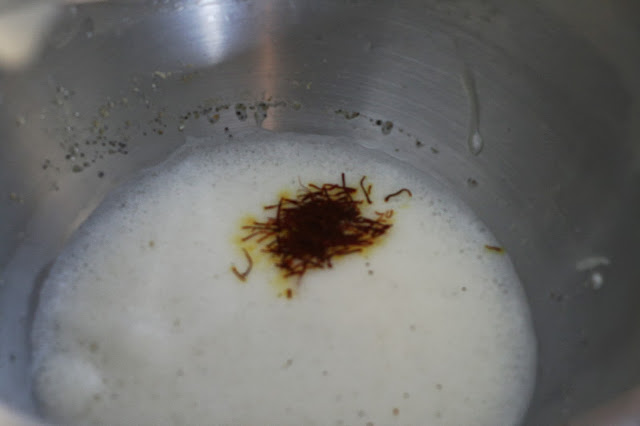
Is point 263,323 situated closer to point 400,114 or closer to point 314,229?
point 314,229

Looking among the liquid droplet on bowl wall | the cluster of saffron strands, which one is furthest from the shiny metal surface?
the cluster of saffron strands

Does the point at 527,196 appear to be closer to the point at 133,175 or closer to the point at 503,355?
the point at 503,355

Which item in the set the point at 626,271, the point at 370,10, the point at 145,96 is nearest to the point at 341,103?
the point at 370,10

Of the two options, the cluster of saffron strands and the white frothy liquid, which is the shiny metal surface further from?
the cluster of saffron strands

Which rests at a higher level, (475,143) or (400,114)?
(400,114)

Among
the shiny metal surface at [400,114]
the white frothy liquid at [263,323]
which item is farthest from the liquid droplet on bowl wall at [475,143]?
the white frothy liquid at [263,323]

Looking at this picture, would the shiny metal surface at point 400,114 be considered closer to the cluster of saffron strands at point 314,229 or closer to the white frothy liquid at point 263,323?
the white frothy liquid at point 263,323

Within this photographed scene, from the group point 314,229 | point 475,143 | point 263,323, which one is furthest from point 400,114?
point 263,323
